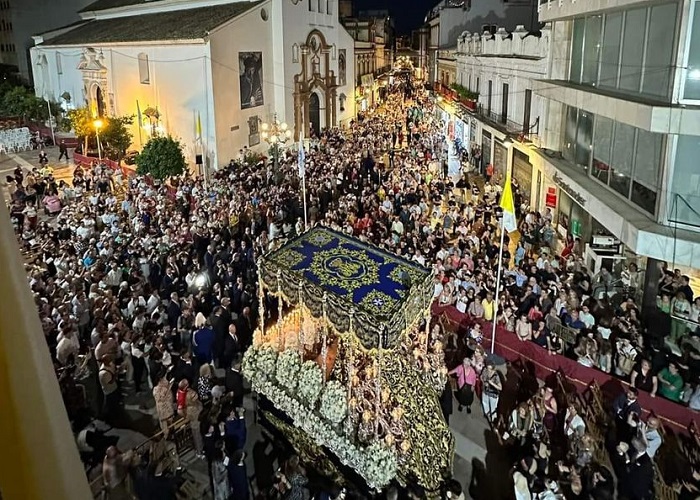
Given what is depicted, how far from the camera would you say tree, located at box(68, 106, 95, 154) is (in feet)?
109

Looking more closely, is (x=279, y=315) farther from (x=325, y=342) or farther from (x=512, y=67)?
(x=512, y=67)

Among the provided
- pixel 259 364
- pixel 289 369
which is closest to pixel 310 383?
pixel 289 369

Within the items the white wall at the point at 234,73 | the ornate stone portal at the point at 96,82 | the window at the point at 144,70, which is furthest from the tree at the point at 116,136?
the white wall at the point at 234,73

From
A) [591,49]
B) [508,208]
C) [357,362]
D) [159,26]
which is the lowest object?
[357,362]

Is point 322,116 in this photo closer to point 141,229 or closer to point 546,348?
point 141,229

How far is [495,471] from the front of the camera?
366 inches

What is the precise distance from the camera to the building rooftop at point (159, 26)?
29.9 m

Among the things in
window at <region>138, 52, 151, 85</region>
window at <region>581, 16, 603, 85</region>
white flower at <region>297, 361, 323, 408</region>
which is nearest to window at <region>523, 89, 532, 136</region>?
window at <region>581, 16, 603, 85</region>

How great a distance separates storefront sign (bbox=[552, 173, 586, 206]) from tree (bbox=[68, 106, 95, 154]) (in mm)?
24721

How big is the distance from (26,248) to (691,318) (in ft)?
55.2

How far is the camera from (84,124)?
33156mm

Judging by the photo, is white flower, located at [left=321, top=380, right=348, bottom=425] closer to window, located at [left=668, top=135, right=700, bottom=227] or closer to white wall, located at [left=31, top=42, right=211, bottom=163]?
window, located at [left=668, top=135, right=700, bottom=227]

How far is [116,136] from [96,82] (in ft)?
21.6

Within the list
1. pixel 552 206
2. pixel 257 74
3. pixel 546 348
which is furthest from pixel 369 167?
pixel 546 348
